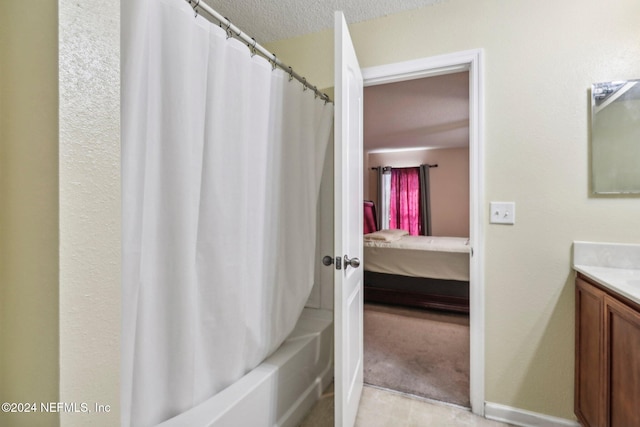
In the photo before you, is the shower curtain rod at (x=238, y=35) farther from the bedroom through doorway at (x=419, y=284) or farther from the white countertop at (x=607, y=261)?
the white countertop at (x=607, y=261)

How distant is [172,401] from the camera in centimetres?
104

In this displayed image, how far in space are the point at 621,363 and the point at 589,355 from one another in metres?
A: 0.30

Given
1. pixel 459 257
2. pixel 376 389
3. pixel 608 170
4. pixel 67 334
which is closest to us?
pixel 67 334

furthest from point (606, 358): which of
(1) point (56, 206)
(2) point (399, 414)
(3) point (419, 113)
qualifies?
(3) point (419, 113)

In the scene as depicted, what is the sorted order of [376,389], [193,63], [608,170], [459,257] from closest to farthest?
1. [193,63]
2. [608,170]
3. [376,389]
4. [459,257]

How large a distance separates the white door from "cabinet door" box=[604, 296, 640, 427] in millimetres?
966

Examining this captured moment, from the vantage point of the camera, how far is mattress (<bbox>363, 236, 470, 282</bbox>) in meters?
3.06

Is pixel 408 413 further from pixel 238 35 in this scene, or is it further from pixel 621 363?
pixel 238 35

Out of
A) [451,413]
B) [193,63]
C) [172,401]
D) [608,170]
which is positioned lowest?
[451,413]

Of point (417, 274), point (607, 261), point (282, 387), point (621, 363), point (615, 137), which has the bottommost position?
point (282, 387)

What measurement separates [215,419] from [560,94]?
211 cm

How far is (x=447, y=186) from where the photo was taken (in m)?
5.71

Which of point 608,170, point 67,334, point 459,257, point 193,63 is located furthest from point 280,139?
point 459,257

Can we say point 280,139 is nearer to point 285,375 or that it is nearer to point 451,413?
point 285,375
